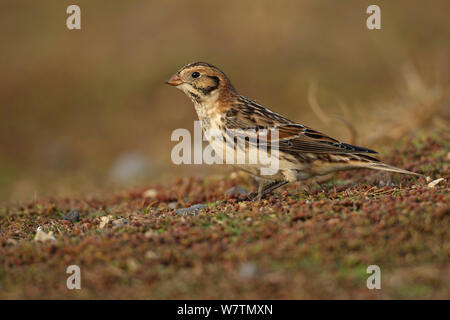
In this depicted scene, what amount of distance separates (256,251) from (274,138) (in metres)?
2.34

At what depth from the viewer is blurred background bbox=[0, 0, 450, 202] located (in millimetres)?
15688

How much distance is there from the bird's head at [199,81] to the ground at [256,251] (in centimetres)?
177

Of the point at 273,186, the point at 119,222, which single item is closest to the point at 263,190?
the point at 273,186

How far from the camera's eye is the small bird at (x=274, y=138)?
21.3 feet

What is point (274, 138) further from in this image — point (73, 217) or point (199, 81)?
point (73, 217)

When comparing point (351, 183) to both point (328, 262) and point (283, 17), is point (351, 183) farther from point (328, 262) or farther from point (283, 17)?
point (283, 17)

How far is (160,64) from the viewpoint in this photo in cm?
1825

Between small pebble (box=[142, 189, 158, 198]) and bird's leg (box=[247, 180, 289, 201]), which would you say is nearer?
bird's leg (box=[247, 180, 289, 201])

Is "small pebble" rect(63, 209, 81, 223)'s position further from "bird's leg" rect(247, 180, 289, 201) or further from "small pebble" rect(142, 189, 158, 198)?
"bird's leg" rect(247, 180, 289, 201)

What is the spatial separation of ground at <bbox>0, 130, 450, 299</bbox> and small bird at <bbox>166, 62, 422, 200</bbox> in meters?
0.45

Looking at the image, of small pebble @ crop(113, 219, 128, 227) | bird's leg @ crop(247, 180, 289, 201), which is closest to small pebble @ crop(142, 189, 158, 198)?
bird's leg @ crop(247, 180, 289, 201)

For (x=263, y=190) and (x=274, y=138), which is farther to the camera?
(x=263, y=190)

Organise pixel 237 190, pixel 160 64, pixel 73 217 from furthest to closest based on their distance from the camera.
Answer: pixel 160 64
pixel 237 190
pixel 73 217

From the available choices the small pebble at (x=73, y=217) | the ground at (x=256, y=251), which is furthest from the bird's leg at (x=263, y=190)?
the small pebble at (x=73, y=217)
